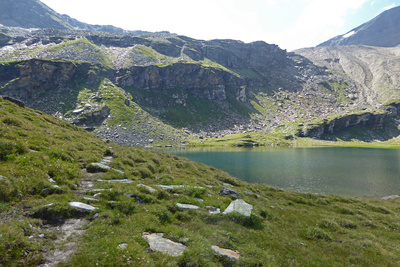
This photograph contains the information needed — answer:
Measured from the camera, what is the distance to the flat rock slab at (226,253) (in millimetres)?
9229

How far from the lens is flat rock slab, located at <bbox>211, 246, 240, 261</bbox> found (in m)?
9.23

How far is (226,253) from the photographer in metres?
9.57

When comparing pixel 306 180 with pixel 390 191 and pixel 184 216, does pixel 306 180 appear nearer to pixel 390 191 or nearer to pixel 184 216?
pixel 390 191

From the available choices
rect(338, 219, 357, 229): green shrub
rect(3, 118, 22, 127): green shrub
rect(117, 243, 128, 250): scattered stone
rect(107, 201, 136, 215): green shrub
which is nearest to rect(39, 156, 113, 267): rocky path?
rect(107, 201, 136, 215): green shrub

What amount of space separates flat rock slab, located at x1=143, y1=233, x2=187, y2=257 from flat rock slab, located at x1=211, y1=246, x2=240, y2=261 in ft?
5.44

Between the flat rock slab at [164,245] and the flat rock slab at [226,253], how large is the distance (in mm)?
1660

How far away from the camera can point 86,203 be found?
37.1ft

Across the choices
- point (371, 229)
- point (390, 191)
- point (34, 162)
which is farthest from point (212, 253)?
point (390, 191)

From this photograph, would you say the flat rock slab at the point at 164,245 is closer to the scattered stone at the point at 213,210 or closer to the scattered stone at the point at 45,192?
the scattered stone at the point at 213,210

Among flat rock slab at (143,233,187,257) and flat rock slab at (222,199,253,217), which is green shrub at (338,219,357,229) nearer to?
flat rock slab at (222,199,253,217)

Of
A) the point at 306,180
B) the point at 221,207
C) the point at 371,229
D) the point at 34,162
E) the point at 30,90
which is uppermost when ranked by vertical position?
the point at 30,90

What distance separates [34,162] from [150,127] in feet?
580

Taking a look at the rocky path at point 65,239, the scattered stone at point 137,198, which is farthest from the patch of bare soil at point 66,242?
the scattered stone at point 137,198

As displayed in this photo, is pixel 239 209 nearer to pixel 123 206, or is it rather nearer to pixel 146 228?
pixel 146 228
